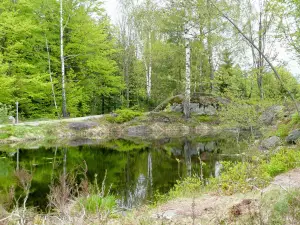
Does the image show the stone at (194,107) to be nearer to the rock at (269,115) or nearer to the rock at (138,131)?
the rock at (138,131)

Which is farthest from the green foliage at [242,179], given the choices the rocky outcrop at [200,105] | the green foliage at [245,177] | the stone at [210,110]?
the stone at [210,110]

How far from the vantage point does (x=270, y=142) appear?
1211cm

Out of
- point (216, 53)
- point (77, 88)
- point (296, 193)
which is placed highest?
point (216, 53)

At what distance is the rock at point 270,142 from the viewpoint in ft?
38.3

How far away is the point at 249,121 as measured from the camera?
13.0m

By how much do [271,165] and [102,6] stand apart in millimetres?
20949

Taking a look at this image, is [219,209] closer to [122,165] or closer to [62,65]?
[122,165]

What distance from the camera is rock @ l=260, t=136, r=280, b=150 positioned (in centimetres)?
1167

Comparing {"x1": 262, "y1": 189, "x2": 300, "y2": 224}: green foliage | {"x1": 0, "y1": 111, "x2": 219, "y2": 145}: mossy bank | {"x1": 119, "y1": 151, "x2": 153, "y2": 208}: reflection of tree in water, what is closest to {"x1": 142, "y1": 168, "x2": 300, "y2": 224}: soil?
{"x1": 262, "y1": 189, "x2": 300, "y2": 224}: green foliage

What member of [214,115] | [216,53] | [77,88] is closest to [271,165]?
[214,115]

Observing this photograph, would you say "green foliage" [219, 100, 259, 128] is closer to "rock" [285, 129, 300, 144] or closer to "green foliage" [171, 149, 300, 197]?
"rock" [285, 129, 300, 144]

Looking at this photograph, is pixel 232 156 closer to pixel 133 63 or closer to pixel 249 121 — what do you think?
pixel 249 121

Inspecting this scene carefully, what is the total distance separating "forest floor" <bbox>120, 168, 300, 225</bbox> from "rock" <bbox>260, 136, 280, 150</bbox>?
185 inches

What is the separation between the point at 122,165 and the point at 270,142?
221 inches
